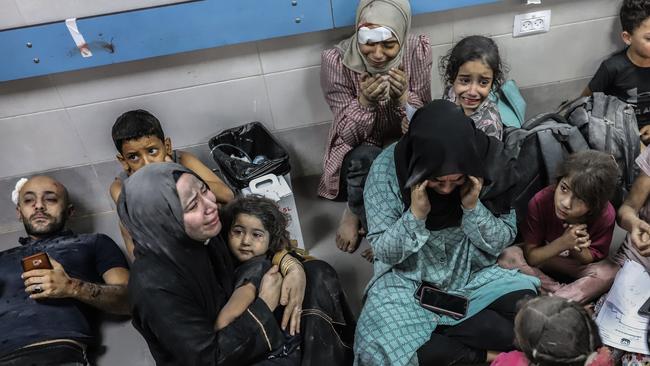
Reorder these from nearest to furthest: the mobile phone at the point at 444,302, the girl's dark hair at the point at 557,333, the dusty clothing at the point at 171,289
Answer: the girl's dark hair at the point at 557,333 → the dusty clothing at the point at 171,289 → the mobile phone at the point at 444,302

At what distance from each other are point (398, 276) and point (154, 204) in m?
0.97

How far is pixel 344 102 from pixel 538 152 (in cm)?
94

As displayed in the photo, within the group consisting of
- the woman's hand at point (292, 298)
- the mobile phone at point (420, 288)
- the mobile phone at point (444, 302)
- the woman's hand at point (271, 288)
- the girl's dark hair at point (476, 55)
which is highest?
the girl's dark hair at point (476, 55)

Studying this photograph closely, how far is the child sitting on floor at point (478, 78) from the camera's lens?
2152 millimetres

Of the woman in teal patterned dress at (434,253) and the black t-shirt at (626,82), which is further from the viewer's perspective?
the black t-shirt at (626,82)

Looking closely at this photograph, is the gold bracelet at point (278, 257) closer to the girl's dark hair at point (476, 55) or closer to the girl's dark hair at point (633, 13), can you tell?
the girl's dark hair at point (476, 55)

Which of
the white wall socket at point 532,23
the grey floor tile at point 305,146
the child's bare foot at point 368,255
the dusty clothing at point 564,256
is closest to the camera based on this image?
the dusty clothing at point 564,256

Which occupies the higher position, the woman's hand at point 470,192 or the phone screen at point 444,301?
the woman's hand at point 470,192

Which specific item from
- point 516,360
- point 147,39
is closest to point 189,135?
point 147,39

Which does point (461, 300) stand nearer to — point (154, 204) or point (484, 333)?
point (484, 333)

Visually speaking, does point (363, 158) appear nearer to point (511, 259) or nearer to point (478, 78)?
point (478, 78)

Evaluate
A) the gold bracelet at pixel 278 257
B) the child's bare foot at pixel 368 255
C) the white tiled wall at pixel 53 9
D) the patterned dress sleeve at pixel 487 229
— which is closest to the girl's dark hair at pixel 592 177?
the patterned dress sleeve at pixel 487 229

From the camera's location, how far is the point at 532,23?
2.65 m

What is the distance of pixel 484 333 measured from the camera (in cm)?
183
